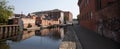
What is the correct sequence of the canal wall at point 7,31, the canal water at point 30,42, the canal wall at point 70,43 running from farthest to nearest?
the canal wall at point 7,31
the canal water at point 30,42
the canal wall at point 70,43

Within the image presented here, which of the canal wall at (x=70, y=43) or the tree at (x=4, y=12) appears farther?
the tree at (x=4, y=12)

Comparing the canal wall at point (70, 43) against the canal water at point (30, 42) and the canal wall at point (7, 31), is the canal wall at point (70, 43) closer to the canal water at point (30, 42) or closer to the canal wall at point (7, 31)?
the canal water at point (30, 42)

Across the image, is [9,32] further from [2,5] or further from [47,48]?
[47,48]

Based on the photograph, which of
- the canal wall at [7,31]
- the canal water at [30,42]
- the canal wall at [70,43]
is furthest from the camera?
the canal wall at [7,31]

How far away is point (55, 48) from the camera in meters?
17.0

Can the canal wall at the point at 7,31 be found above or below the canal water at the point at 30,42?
above

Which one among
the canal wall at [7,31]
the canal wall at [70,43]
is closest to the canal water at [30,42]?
the canal wall at [7,31]

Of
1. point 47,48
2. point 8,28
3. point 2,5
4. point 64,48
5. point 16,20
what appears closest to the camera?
point 64,48

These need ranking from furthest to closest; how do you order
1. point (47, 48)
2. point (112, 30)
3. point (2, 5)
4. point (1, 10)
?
point (2, 5) → point (1, 10) → point (47, 48) → point (112, 30)

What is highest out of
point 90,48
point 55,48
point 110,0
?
point 110,0

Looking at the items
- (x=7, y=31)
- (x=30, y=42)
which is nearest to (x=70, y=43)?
→ (x=30, y=42)

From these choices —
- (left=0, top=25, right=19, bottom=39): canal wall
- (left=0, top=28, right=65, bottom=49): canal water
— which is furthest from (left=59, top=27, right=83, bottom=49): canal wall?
(left=0, top=25, right=19, bottom=39): canal wall

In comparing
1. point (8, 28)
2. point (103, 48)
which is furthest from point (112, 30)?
point (8, 28)

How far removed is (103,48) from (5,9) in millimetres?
32407
